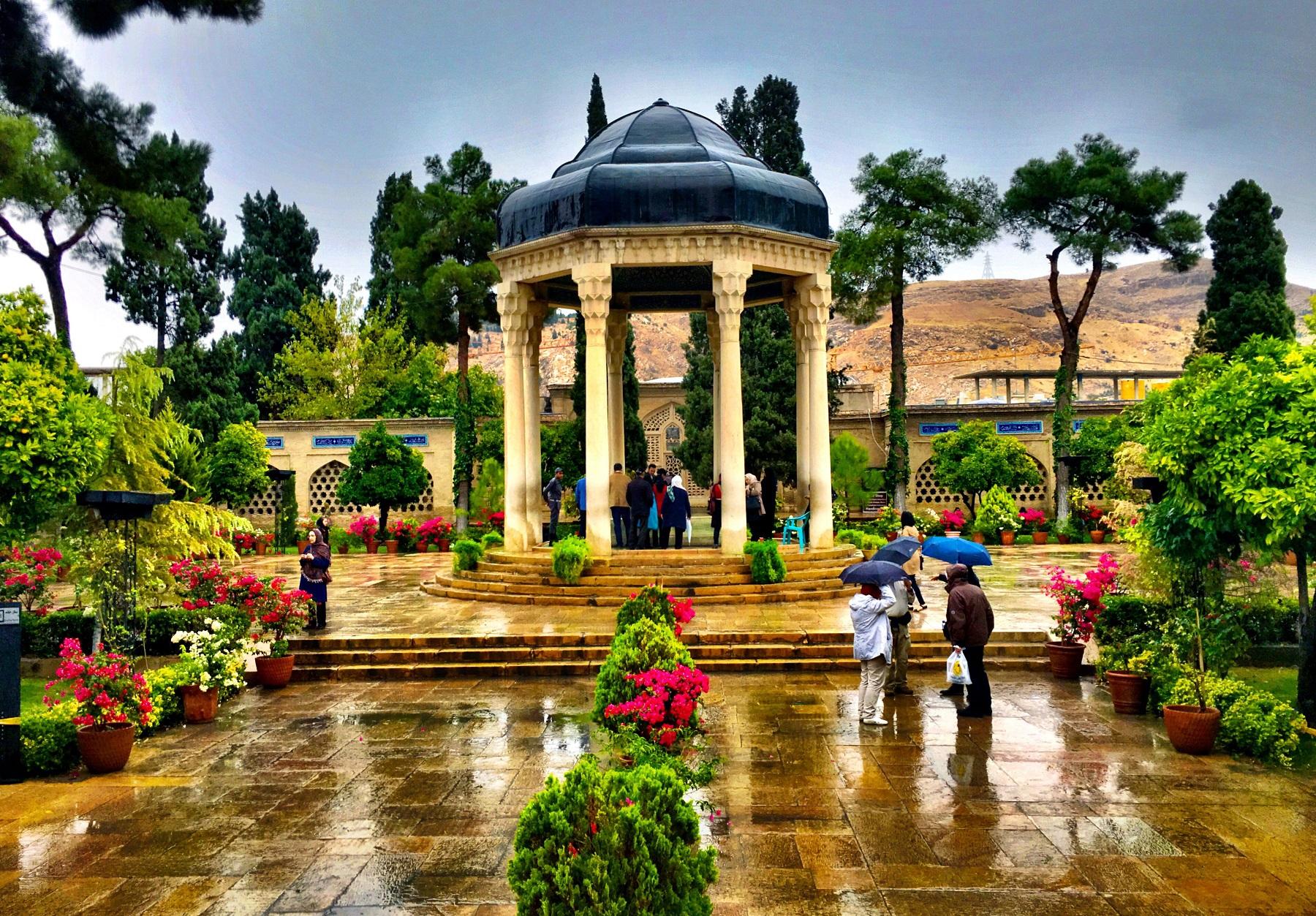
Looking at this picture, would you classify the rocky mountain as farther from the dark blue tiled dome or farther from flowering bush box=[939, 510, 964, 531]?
the dark blue tiled dome

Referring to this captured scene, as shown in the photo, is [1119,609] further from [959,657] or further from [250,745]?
[250,745]

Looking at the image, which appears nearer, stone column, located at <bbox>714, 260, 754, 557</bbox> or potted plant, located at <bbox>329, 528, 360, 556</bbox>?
stone column, located at <bbox>714, 260, 754, 557</bbox>

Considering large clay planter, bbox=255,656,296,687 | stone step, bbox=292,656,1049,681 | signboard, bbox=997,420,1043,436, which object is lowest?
stone step, bbox=292,656,1049,681

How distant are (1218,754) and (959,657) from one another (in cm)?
234

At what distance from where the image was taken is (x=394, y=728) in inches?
396

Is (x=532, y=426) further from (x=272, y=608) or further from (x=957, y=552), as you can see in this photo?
(x=957, y=552)

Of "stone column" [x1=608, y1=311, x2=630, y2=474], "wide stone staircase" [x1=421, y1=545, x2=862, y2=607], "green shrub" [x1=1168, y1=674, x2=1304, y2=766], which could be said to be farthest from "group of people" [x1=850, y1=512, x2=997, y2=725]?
"stone column" [x1=608, y1=311, x2=630, y2=474]

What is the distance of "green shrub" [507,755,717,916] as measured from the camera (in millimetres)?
4031

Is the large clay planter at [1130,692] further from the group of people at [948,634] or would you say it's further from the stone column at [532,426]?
the stone column at [532,426]

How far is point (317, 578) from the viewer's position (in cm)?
1427

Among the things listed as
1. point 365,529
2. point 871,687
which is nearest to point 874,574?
point 871,687

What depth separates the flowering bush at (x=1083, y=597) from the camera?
1187cm

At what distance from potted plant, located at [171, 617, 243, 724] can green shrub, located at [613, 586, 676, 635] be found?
413 cm

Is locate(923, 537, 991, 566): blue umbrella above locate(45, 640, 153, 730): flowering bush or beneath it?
above
